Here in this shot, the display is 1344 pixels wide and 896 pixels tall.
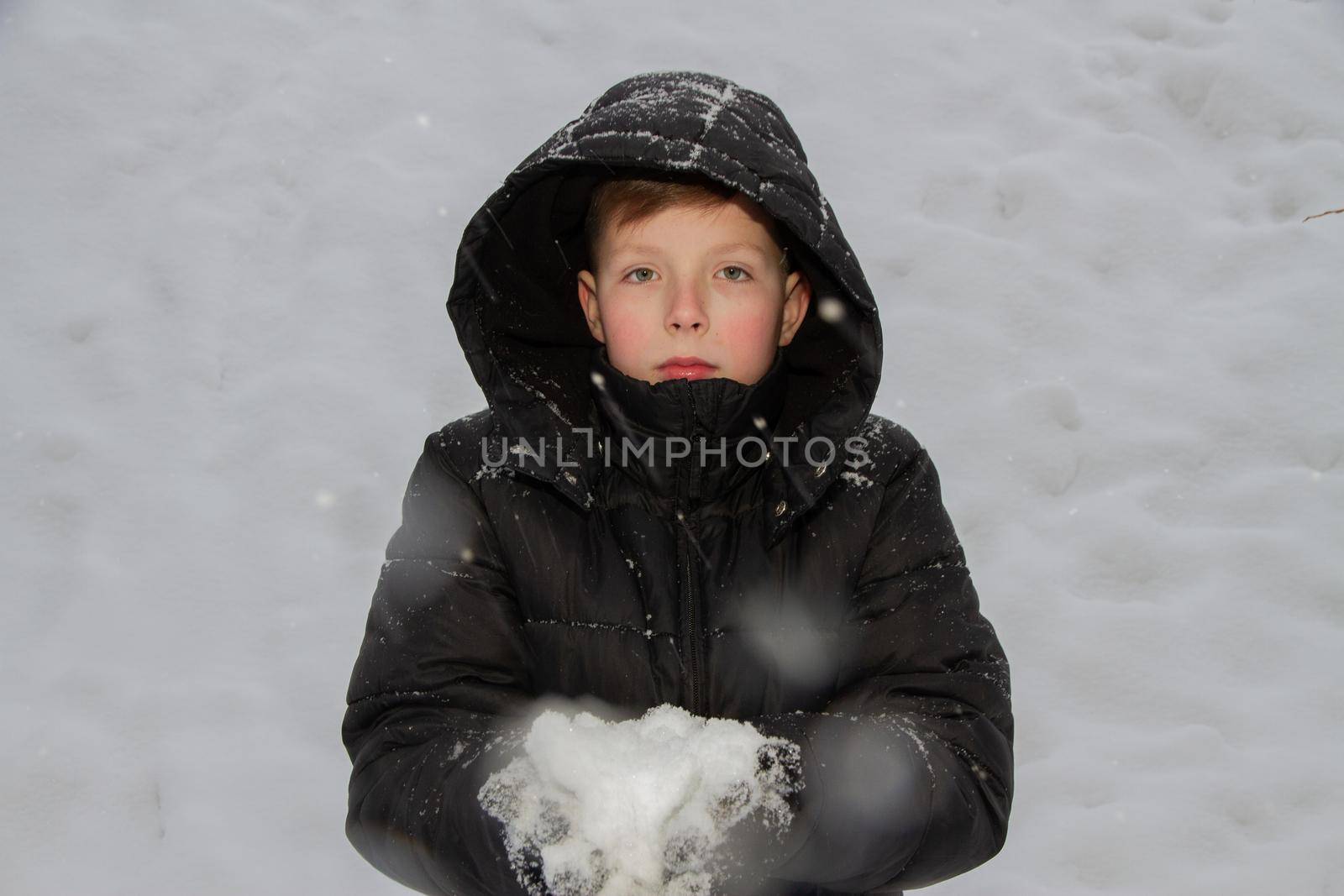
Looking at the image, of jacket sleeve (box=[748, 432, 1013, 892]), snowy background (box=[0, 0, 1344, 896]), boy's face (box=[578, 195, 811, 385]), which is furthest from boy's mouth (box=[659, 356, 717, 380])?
snowy background (box=[0, 0, 1344, 896])

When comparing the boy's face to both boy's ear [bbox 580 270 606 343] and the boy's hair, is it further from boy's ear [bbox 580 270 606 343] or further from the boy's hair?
boy's ear [bbox 580 270 606 343]

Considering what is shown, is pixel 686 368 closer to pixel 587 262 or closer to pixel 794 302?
pixel 794 302

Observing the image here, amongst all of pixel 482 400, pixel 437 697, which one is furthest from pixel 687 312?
pixel 482 400

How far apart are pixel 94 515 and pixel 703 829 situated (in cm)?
232

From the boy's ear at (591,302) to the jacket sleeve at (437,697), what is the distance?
0.34 m

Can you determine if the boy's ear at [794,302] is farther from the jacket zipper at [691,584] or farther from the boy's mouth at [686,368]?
the jacket zipper at [691,584]

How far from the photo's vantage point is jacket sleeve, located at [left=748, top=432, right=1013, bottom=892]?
142 centimetres

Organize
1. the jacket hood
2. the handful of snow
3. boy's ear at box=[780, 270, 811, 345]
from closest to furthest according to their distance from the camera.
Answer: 1. the handful of snow
2. the jacket hood
3. boy's ear at box=[780, 270, 811, 345]

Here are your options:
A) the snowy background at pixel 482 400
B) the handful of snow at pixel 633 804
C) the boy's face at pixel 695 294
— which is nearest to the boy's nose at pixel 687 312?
the boy's face at pixel 695 294

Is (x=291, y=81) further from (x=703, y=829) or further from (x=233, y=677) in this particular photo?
(x=703, y=829)

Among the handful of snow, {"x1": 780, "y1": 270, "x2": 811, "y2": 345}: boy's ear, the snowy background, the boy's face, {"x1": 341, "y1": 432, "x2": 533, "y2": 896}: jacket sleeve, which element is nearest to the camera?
the handful of snow

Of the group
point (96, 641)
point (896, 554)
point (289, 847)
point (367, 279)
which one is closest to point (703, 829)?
point (896, 554)

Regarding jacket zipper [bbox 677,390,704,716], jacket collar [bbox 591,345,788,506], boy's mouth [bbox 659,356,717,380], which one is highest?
boy's mouth [bbox 659,356,717,380]

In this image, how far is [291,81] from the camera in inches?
154
